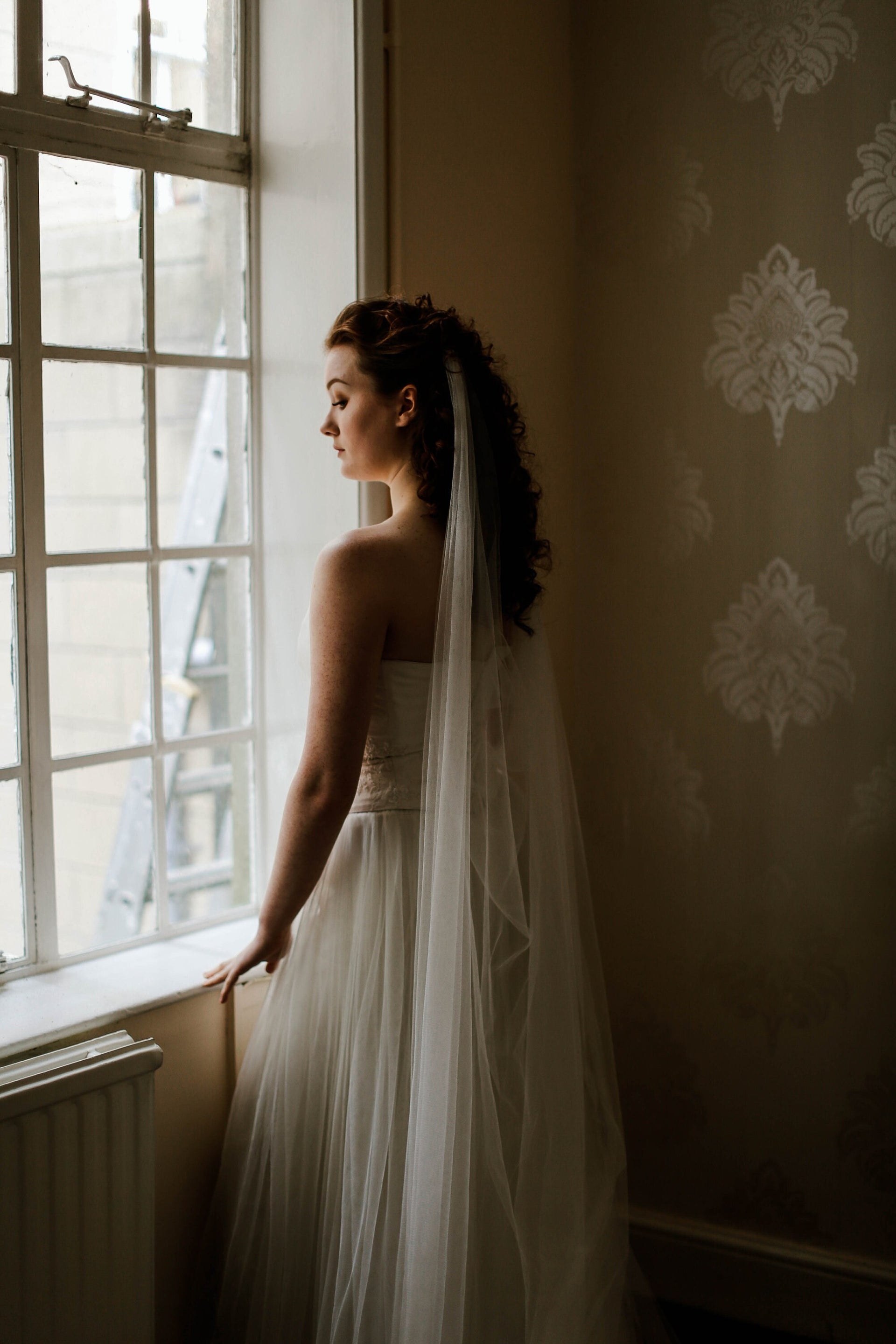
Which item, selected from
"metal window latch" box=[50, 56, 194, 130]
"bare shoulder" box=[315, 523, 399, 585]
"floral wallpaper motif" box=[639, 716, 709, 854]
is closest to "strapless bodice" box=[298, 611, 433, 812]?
"bare shoulder" box=[315, 523, 399, 585]

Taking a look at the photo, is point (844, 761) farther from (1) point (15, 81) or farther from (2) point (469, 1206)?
(1) point (15, 81)

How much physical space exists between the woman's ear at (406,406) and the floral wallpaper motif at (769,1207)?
1.60 meters

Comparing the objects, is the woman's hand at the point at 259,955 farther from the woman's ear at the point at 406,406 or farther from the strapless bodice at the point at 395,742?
the woman's ear at the point at 406,406

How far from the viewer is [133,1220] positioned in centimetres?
144

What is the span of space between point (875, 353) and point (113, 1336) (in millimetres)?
1946

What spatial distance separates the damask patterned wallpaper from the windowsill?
2.81 ft

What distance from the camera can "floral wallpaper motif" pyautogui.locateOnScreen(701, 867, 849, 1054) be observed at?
208cm

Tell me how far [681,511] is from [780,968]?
2.99ft

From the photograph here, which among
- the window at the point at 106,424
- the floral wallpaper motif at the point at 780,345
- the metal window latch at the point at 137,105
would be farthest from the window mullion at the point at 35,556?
the floral wallpaper motif at the point at 780,345

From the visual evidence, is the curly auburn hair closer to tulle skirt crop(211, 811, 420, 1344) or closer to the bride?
the bride

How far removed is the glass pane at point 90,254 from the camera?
1.72 meters

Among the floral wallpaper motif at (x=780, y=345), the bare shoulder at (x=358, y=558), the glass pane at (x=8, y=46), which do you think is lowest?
the bare shoulder at (x=358, y=558)

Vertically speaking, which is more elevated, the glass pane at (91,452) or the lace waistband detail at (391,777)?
the glass pane at (91,452)

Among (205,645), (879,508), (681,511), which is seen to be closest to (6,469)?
(681,511)
